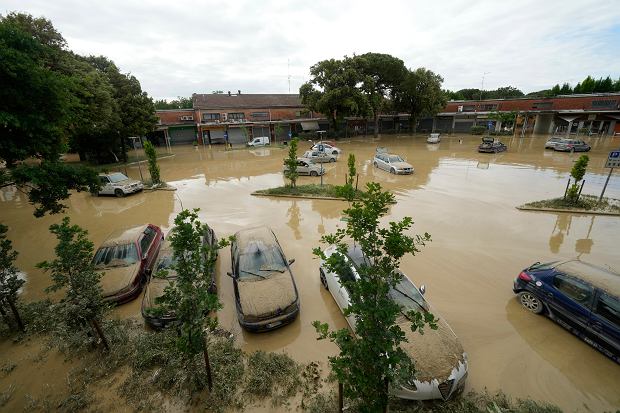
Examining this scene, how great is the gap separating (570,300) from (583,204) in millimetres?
10553

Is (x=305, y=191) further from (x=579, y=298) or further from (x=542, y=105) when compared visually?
(x=542, y=105)

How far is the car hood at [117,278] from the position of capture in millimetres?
7684

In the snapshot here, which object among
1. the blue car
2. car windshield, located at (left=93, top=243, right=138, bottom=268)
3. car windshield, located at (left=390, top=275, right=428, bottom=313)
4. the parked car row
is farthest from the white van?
the blue car

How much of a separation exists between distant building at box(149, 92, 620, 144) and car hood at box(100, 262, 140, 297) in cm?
3697

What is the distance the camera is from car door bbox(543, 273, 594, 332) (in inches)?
238

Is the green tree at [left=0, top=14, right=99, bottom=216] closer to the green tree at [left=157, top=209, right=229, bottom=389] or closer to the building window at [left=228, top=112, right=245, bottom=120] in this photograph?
the green tree at [left=157, top=209, right=229, bottom=389]

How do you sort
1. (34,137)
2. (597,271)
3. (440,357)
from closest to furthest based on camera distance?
(440,357) → (597,271) → (34,137)

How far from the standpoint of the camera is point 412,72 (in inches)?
1591

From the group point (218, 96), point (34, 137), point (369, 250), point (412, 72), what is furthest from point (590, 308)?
point (218, 96)

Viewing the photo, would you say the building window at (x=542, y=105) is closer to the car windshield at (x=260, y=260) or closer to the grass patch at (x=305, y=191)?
the grass patch at (x=305, y=191)

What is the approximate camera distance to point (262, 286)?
7.25 m

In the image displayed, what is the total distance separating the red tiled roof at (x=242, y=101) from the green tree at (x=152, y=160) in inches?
1018

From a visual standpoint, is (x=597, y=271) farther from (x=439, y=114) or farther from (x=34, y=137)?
(x=439, y=114)

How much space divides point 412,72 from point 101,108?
122ft
